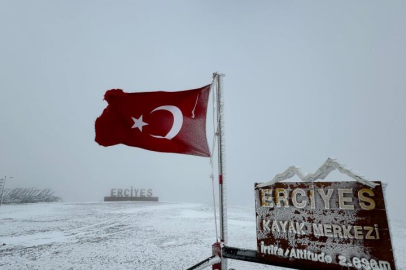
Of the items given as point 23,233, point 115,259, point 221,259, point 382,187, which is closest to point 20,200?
point 23,233

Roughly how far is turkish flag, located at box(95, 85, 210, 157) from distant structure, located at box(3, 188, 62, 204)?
38.5 meters

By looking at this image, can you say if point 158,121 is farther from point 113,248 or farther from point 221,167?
point 113,248

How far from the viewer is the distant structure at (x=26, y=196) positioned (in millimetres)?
34250

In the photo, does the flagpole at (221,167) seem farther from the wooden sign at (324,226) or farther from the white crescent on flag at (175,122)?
the white crescent on flag at (175,122)

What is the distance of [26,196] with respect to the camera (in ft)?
126

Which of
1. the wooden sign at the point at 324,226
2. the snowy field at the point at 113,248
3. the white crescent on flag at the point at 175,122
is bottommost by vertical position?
the snowy field at the point at 113,248

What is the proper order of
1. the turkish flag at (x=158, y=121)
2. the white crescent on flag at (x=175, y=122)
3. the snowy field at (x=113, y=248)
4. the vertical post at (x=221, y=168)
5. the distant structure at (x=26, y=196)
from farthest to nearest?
the distant structure at (x=26, y=196)
the snowy field at (x=113, y=248)
the white crescent on flag at (x=175, y=122)
the turkish flag at (x=158, y=121)
the vertical post at (x=221, y=168)

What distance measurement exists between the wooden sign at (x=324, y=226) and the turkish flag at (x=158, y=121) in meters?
1.70

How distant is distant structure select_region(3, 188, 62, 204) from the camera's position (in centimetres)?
3425

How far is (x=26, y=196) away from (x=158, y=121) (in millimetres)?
45804

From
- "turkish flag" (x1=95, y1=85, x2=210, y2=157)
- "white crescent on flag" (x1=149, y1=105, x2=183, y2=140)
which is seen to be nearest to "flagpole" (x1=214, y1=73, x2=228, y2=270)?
"turkish flag" (x1=95, y1=85, x2=210, y2=157)

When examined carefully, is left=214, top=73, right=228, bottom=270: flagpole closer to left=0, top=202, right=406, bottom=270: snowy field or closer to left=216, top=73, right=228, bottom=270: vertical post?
left=216, top=73, right=228, bottom=270: vertical post

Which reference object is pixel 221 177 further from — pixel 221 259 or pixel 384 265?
pixel 384 265

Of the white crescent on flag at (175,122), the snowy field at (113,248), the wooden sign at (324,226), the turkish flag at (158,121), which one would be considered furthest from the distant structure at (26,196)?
the wooden sign at (324,226)
